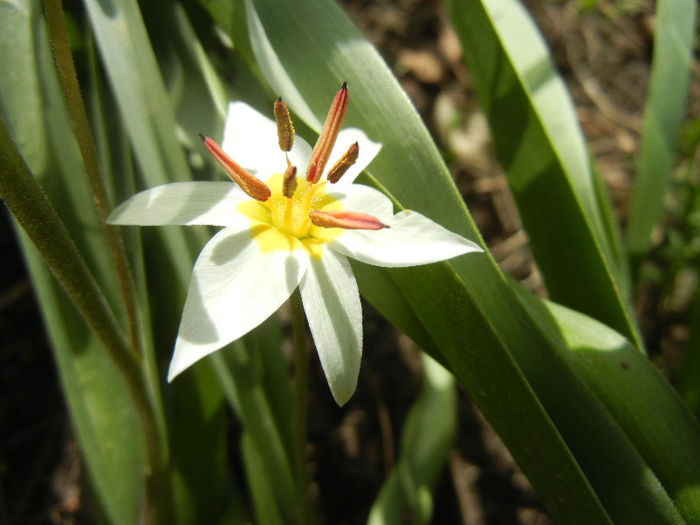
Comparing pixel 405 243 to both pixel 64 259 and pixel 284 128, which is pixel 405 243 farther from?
pixel 64 259

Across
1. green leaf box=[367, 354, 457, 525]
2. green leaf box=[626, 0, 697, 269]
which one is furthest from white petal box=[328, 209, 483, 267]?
green leaf box=[626, 0, 697, 269]

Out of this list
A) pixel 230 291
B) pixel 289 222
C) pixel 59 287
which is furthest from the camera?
pixel 59 287

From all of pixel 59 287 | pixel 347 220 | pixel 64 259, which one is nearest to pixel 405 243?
pixel 347 220

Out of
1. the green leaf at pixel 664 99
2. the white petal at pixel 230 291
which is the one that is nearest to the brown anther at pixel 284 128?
the white petal at pixel 230 291

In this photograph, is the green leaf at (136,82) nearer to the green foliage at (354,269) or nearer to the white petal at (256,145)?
the green foliage at (354,269)

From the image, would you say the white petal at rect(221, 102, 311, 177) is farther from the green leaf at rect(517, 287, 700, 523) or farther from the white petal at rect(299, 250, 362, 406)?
the green leaf at rect(517, 287, 700, 523)
